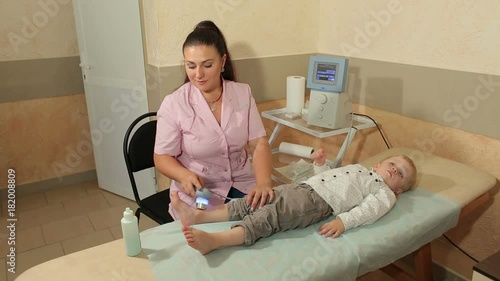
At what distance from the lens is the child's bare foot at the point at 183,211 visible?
133 cm

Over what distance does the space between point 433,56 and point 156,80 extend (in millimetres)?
1488

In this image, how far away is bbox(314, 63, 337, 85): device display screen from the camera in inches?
77.3

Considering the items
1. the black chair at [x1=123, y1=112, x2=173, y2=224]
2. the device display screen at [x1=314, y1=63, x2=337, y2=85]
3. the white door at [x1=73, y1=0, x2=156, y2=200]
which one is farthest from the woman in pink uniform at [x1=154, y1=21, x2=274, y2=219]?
the white door at [x1=73, y1=0, x2=156, y2=200]

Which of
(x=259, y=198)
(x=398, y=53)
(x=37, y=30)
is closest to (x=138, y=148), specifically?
(x=259, y=198)

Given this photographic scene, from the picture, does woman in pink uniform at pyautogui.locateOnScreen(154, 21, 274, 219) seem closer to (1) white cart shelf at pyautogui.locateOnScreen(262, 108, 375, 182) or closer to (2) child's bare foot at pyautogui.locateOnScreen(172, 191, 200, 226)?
(2) child's bare foot at pyautogui.locateOnScreen(172, 191, 200, 226)

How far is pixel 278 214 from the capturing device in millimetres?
1359

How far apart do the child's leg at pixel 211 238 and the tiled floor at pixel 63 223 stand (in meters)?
1.08

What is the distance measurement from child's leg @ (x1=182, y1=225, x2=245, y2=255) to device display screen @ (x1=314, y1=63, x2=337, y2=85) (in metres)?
1.04

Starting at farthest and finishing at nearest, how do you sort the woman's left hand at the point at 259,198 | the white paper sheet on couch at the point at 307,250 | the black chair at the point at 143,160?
1. the black chair at the point at 143,160
2. the woman's left hand at the point at 259,198
3. the white paper sheet on couch at the point at 307,250

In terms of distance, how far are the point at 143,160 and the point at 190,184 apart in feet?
1.56

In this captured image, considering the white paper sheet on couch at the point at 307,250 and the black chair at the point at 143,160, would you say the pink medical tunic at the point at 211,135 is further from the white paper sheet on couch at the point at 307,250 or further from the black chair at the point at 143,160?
the white paper sheet on couch at the point at 307,250

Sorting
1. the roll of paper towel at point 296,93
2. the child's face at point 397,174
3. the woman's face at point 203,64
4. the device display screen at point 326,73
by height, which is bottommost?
the child's face at point 397,174

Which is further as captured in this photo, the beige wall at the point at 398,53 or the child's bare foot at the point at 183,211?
the beige wall at the point at 398,53

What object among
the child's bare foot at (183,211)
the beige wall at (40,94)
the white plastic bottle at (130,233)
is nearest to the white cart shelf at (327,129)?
the child's bare foot at (183,211)
